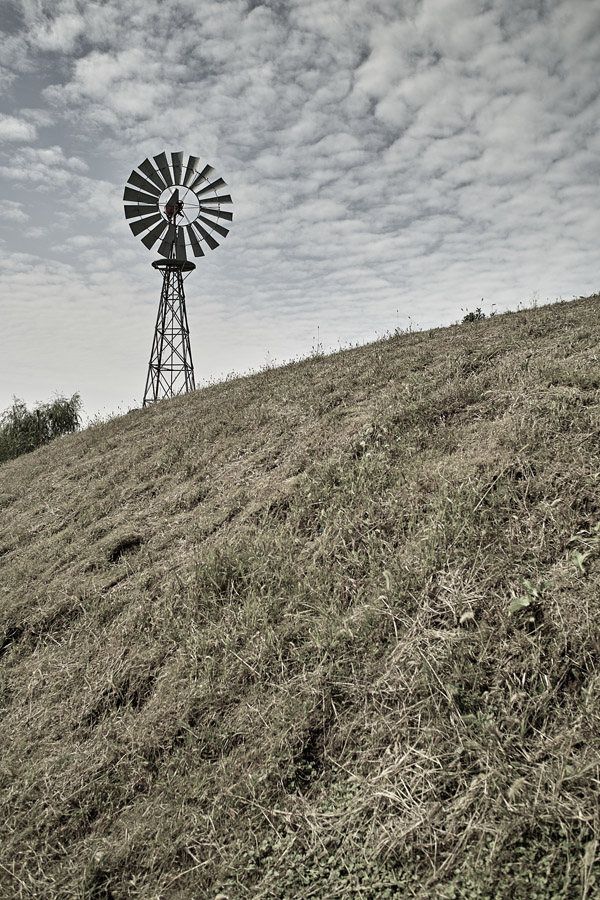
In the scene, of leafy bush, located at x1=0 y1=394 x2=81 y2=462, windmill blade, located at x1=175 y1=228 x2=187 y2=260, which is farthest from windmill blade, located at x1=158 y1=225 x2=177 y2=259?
leafy bush, located at x1=0 y1=394 x2=81 y2=462

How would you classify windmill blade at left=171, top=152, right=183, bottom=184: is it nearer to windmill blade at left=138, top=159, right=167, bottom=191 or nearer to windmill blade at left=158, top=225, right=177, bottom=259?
windmill blade at left=138, top=159, right=167, bottom=191

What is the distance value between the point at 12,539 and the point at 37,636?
3.20m

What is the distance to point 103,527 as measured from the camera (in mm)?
6762

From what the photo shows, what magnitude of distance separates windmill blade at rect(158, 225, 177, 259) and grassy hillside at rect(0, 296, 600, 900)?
1942cm

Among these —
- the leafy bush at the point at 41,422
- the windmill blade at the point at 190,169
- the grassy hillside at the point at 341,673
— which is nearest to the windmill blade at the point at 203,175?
the windmill blade at the point at 190,169

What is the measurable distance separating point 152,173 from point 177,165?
3.79ft

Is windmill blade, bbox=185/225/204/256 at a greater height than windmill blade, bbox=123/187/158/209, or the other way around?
windmill blade, bbox=123/187/158/209

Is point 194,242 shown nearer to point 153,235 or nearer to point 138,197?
point 153,235

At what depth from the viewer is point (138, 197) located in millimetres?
21875

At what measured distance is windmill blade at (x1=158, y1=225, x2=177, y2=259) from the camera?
76.0 ft

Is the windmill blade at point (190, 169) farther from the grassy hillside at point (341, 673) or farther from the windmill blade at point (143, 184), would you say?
the grassy hillside at point (341, 673)

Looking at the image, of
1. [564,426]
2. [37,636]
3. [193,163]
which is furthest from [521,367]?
[193,163]

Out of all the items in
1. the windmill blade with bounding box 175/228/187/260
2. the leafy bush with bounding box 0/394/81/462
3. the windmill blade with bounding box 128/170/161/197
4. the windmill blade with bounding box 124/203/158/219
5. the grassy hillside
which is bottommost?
the grassy hillside

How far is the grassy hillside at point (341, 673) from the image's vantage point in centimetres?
254
